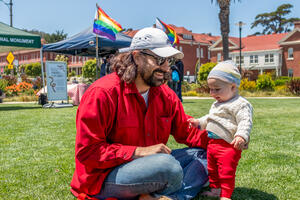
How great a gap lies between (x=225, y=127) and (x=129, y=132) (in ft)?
2.38

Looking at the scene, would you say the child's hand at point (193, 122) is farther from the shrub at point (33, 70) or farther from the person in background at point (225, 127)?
the shrub at point (33, 70)

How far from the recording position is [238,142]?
221 centimetres

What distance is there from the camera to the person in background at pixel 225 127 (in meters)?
2.33

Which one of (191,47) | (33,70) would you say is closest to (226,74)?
(191,47)

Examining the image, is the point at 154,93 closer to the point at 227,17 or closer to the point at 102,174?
the point at 102,174

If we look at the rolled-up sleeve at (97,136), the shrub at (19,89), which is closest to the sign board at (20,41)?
the shrub at (19,89)

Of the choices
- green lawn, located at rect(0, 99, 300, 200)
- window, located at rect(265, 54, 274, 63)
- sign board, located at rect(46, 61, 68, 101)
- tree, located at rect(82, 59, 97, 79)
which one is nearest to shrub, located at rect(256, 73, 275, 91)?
sign board, located at rect(46, 61, 68, 101)

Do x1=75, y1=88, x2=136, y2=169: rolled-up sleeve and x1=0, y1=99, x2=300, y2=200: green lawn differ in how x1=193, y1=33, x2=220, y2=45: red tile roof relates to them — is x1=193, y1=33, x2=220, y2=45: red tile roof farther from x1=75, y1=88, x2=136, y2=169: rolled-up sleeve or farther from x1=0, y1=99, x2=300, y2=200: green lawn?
x1=75, y1=88, x2=136, y2=169: rolled-up sleeve

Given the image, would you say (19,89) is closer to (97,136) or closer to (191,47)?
(97,136)

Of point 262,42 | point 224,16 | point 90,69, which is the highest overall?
point 262,42

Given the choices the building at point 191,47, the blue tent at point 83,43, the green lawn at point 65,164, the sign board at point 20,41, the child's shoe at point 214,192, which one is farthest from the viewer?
the building at point 191,47

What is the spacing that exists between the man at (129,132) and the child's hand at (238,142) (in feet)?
1.36

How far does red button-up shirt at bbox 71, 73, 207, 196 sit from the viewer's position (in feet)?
6.62

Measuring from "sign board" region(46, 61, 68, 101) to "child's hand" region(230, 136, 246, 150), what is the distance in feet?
31.2
